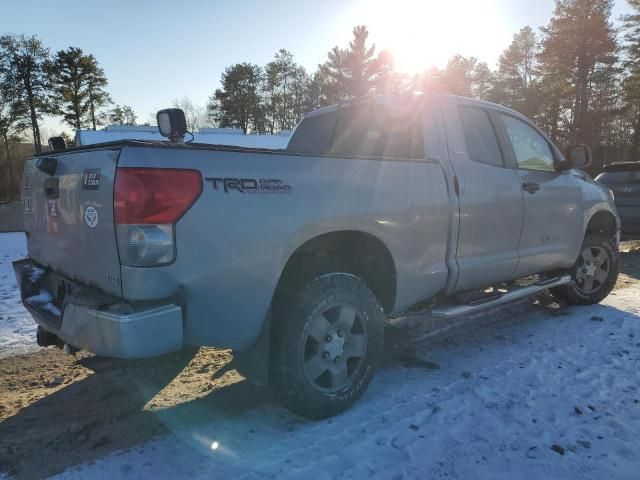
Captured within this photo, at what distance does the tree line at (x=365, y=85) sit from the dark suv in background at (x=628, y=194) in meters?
25.4

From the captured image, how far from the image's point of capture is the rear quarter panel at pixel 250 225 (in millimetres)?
2352

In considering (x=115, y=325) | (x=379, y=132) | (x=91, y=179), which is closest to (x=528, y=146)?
(x=379, y=132)

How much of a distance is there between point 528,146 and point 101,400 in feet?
14.4

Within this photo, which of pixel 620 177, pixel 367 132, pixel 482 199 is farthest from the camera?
pixel 620 177

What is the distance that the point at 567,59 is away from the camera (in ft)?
110

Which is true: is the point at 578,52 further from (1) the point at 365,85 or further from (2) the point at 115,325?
(2) the point at 115,325

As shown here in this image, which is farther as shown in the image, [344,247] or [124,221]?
[344,247]

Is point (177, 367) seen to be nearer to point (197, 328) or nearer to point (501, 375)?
point (197, 328)

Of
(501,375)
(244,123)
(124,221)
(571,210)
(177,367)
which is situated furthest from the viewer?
(244,123)

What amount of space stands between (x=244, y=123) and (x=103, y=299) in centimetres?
4245

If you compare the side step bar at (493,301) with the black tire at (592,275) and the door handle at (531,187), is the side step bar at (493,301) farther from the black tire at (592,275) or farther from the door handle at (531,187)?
the door handle at (531,187)

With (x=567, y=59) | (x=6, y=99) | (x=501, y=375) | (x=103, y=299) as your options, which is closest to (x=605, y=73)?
(x=567, y=59)

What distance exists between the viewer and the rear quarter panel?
2.35 meters

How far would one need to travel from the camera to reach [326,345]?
3031mm
